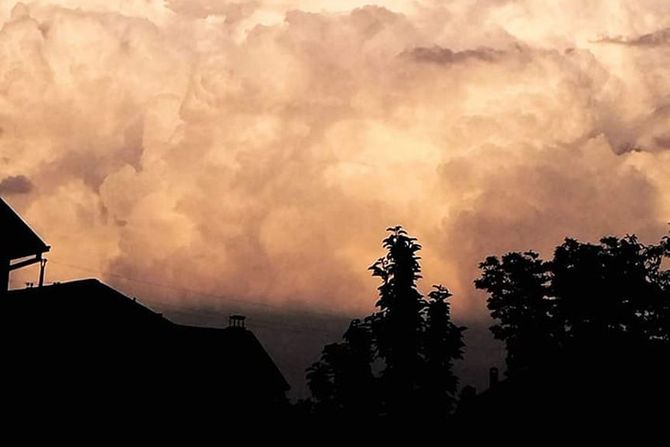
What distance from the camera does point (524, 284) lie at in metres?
69.6

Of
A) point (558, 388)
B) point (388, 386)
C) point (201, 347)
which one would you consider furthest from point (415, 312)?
point (558, 388)

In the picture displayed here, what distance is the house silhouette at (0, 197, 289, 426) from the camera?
34625 millimetres

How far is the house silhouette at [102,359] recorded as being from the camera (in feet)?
114

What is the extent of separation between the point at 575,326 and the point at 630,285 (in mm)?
4395

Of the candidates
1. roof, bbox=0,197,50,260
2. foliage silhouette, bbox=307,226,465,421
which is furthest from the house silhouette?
foliage silhouette, bbox=307,226,465,421

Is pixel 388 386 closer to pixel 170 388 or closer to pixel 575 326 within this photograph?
pixel 575 326

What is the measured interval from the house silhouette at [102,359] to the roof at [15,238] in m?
0.03

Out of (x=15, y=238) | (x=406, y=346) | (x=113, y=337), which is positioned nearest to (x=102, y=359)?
(x=113, y=337)

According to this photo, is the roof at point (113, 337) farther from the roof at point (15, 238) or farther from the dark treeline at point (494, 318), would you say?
the dark treeline at point (494, 318)

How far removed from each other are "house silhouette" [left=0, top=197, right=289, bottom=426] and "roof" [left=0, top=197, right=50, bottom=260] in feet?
0.10

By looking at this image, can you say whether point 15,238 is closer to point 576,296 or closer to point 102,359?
point 102,359

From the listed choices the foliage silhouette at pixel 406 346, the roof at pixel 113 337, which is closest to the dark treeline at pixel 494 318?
the foliage silhouette at pixel 406 346

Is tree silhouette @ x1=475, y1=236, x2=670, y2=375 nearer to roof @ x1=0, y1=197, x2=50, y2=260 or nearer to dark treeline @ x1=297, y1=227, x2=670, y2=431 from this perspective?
dark treeline @ x1=297, y1=227, x2=670, y2=431

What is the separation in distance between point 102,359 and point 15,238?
574 cm
